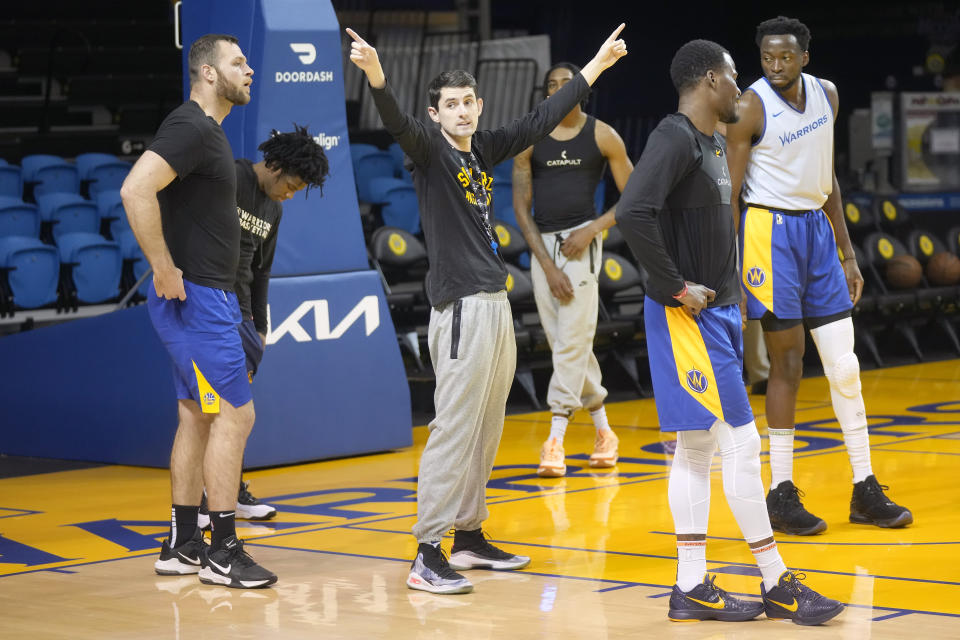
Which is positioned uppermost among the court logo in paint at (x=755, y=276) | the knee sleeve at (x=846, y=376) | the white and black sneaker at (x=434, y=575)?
the court logo in paint at (x=755, y=276)

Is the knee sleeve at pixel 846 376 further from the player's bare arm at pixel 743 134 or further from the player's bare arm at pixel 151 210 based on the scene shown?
the player's bare arm at pixel 151 210

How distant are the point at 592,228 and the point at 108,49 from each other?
8.74 m

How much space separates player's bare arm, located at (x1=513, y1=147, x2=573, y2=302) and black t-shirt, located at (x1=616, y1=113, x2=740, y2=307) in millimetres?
2690

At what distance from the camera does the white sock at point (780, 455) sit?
5.88 meters

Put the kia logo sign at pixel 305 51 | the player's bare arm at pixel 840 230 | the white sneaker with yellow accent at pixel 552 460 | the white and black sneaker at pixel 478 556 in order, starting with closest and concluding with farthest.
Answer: the white and black sneaker at pixel 478 556 → the player's bare arm at pixel 840 230 → the white sneaker with yellow accent at pixel 552 460 → the kia logo sign at pixel 305 51

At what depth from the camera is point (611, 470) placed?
755 cm

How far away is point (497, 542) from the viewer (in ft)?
19.2

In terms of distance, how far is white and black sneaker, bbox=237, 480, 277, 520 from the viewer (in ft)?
21.3

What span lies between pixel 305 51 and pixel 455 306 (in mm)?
3371

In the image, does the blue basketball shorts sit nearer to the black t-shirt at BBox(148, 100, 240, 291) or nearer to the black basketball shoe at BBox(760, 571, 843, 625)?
the black t-shirt at BBox(148, 100, 240, 291)

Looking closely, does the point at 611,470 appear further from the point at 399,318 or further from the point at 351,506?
the point at 399,318

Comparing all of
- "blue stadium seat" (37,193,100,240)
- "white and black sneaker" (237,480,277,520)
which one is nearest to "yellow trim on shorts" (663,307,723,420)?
"white and black sneaker" (237,480,277,520)

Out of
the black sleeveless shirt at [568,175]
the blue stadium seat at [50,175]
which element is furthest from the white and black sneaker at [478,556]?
the blue stadium seat at [50,175]

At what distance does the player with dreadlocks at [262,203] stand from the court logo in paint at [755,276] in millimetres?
1740
